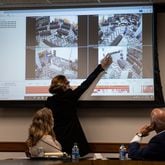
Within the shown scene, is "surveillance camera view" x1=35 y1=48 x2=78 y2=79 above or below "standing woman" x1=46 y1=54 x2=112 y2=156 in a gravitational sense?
above

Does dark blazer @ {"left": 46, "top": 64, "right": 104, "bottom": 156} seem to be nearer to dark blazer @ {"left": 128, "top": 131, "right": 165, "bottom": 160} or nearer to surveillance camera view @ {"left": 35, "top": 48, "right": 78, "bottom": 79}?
surveillance camera view @ {"left": 35, "top": 48, "right": 78, "bottom": 79}

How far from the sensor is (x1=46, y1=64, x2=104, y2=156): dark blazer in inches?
194

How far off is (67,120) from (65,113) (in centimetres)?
9

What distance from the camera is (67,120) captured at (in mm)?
5004

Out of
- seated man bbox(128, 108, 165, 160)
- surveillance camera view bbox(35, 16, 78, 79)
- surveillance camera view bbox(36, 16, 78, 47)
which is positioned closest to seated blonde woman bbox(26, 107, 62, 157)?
seated man bbox(128, 108, 165, 160)

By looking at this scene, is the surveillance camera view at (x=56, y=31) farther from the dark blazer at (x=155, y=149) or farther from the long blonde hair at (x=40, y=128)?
the dark blazer at (x=155, y=149)

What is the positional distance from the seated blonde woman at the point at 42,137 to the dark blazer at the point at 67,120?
2.82ft

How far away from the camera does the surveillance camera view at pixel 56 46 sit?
526 centimetres

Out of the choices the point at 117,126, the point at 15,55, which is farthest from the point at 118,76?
the point at 15,55

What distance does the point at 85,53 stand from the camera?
5230 mm

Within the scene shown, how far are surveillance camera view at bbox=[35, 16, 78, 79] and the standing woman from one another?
30cm

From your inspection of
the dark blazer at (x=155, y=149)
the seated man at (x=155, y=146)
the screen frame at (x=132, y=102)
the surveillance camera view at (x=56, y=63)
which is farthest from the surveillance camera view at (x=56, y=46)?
the dark blazer at (x=155, y=149)

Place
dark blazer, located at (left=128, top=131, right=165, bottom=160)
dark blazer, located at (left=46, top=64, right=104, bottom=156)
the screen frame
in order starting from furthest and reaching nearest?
the screen frame, dark blazer, located at (left=46, top=64, right=104, bottom=156), dark blazer, located at (left=128, top=131, right=165, bottom=160)

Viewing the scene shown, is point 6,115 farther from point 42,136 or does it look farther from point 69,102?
point 42,136
